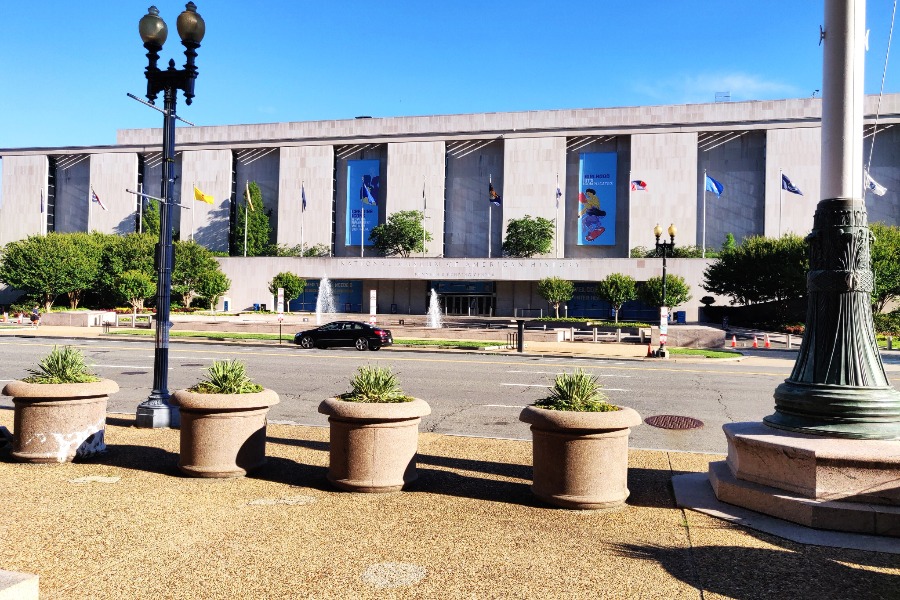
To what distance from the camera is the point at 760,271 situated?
49.4 meters

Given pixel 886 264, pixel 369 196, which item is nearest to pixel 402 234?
pixel 369 196

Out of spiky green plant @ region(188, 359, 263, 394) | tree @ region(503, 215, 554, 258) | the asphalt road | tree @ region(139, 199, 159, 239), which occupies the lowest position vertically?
the asphalt road

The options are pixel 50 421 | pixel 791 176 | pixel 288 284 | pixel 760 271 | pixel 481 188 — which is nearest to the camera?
pixel 50 421

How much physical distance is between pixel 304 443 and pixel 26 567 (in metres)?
4.78

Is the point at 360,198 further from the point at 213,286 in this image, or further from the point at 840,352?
the point at 840,352

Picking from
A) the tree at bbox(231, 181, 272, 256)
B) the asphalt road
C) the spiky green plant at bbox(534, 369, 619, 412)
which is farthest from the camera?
the tree at bbox(231, 181, 272, 256)

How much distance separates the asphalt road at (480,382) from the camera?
11797 mm

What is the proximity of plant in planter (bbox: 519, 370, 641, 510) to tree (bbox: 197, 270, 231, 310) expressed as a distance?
64917 mm

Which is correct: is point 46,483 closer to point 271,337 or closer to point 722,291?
point 271,337

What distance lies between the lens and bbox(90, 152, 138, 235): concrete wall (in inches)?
3123

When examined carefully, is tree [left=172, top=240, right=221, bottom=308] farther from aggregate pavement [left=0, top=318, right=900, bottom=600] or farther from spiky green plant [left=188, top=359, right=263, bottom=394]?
aggregate pavement [left=0, top=318, right=900, bottom=600]

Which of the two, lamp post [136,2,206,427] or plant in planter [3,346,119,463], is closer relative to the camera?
plant in planter [3,346,119,463]

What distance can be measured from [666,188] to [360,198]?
1295 inches

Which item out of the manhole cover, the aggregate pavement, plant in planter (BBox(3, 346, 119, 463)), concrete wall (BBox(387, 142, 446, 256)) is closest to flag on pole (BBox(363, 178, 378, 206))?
concrete wall (BBox(387, 142, 446, 256))
